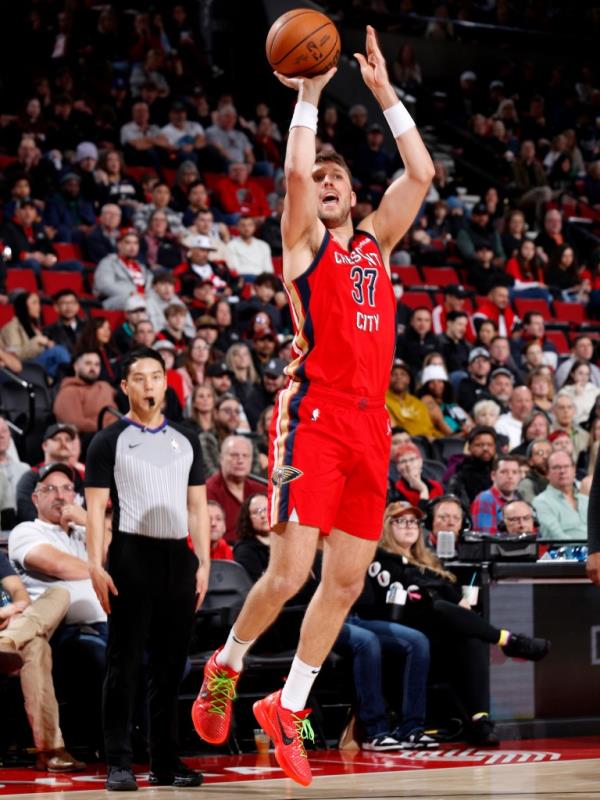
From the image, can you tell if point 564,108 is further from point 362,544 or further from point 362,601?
point 362,544

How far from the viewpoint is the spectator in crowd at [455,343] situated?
44.2 ft

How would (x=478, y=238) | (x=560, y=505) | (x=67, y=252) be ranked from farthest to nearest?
(x=478, y=238) → (x=67, y=252) → (x=560, y=505)

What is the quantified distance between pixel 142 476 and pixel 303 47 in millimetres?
2236

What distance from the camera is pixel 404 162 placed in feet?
16.8

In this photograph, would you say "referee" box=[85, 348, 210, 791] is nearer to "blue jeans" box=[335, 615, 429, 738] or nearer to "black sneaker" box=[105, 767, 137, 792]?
"black sneaker" box=[105, 767, 137, 792]

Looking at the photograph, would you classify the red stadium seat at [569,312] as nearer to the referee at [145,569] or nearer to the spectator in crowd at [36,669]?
the spectator in crowd at [36,669]

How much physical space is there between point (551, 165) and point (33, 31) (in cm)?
768

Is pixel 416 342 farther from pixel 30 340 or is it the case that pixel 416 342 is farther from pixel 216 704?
pixel 216 704

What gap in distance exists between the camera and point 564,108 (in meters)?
20.9

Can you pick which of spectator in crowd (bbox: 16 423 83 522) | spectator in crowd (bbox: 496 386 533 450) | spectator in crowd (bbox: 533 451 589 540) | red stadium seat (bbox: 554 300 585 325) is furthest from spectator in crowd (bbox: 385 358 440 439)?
red stadium seat (bbox: 554 300 585 325)

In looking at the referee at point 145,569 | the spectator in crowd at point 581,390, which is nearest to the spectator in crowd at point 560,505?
the spectator in crowd at point 581,390

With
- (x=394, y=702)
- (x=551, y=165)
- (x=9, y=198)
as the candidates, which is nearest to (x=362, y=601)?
(x=394, y=702)

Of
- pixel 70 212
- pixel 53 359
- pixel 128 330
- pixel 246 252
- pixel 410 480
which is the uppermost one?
pixel 70 212

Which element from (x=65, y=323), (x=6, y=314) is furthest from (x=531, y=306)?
(x=6, y=314)
